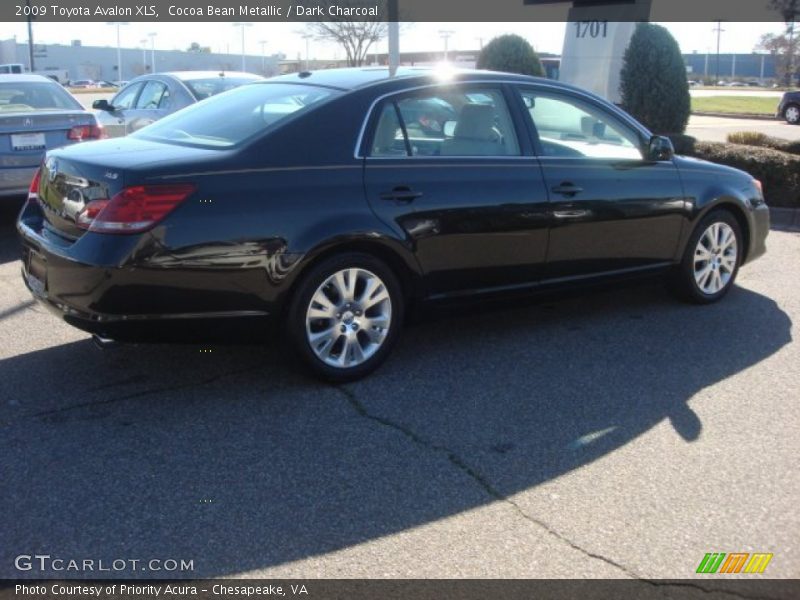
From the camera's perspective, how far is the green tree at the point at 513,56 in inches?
610

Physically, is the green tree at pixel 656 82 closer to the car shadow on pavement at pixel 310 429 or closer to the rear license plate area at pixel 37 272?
the car shadow on pavement at pixel 310 429

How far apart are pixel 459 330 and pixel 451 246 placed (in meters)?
0.96

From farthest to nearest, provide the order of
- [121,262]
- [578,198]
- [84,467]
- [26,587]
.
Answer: [578,198]
[121,262]
[84,467]
[26,587]

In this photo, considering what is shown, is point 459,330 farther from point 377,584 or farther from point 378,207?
point 377,584

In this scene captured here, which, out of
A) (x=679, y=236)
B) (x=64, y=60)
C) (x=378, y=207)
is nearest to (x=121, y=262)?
(x=378, y=207)

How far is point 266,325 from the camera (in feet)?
14.5

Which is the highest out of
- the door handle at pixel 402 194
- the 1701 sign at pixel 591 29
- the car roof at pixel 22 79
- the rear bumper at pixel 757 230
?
the 1701 sign at pixel 591 29

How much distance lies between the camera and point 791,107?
27.7 meters

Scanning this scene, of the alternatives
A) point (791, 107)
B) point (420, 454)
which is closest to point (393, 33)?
point (420, 454)

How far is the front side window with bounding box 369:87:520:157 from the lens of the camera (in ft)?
15.9

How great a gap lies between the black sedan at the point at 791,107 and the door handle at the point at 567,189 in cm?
2529

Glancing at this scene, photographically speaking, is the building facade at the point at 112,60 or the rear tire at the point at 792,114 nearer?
the rear tire at the point at 792,114

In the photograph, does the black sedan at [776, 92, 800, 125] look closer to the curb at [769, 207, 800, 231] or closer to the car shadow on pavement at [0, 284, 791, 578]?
the curb at [769, 207, 800, 231]

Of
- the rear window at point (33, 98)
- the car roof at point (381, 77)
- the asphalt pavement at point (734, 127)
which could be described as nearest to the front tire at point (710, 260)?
the car roof at point (381, 77)
